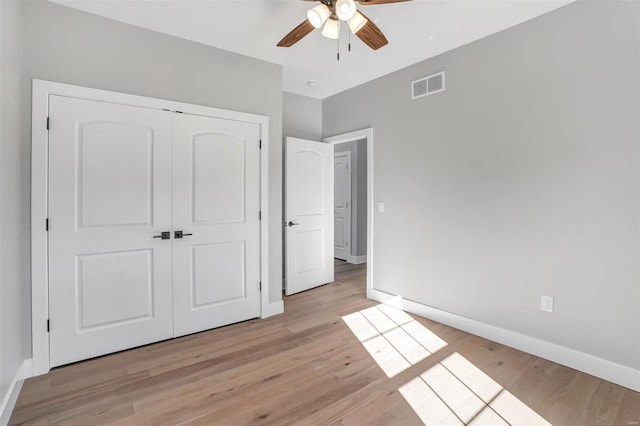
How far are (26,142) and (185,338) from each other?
195 centimetres

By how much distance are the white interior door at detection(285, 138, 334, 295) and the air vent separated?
1.46 meters

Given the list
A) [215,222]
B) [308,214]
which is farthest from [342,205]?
[215,222]

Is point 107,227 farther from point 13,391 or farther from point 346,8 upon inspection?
point 346,8

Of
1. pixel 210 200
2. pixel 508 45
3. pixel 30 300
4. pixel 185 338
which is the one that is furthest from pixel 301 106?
pixel 30 300

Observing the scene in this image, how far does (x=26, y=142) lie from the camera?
2131 millimetres

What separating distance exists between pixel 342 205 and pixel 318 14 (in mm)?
4432

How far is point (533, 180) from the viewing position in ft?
7.95

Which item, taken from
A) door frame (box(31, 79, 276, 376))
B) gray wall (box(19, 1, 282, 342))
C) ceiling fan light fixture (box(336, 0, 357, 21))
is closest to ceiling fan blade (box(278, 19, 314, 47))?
ceiling fan light fixture (box(336, 0, 357, 21))

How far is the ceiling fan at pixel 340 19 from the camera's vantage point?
73.4 inches

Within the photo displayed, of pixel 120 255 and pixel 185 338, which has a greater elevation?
pixel 120 255

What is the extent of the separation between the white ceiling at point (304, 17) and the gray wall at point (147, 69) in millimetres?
100

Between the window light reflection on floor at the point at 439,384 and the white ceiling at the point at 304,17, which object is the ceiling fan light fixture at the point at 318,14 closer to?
the white ceiling at the point at 304,17

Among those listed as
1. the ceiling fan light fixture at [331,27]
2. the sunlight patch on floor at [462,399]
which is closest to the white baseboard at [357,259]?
the sunlight patch on floor at [462,399]

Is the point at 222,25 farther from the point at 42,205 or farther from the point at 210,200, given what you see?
the point at 42,205
